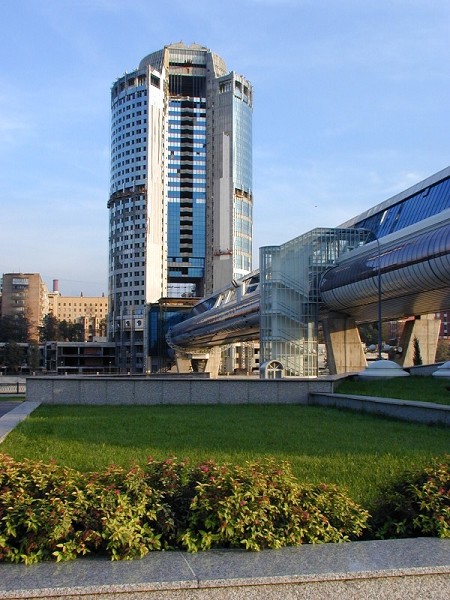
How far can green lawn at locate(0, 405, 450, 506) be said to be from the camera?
1034 centimetres

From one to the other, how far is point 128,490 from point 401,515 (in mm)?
2575

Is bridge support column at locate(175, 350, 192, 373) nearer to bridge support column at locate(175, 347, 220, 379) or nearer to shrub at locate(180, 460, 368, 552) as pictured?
bridge support column at locate(175, 347, 220, 379)

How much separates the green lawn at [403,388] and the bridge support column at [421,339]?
25.2m

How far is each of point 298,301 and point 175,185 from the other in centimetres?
12534

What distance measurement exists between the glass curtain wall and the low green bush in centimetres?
5277

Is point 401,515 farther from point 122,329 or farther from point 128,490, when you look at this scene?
point 122,329

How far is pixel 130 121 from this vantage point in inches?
6973

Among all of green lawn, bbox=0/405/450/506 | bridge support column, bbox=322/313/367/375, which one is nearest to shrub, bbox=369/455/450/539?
green lawn, bbox=0/405/450/506

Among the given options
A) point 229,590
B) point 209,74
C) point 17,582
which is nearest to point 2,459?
point 17,582

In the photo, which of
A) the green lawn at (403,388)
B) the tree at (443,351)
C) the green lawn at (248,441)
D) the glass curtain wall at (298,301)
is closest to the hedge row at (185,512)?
the green lawn at (248,441)

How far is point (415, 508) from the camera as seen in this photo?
20.6 feet

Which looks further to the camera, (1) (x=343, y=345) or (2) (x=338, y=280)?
(1) (x=343, y=345)

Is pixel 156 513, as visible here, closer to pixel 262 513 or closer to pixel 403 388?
pixel 262 513

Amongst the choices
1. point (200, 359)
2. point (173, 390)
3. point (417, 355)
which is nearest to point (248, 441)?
point (173, 390)
